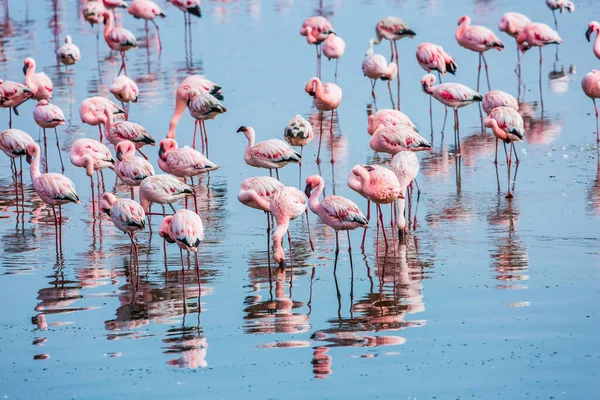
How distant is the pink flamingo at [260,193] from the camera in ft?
33.6

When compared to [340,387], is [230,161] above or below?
above

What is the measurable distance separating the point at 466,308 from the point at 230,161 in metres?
6.59

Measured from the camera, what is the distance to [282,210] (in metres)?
9.84

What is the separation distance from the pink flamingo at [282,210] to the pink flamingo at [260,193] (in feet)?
1.02

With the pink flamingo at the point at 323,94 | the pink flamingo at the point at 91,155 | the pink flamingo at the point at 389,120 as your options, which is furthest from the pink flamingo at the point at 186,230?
the pink flamingo at the point at 323,94

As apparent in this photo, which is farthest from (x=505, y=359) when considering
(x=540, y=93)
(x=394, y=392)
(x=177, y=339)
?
(x=540, y=93)

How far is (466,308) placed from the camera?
856 centimetres

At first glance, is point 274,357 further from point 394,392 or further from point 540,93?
point 540,93

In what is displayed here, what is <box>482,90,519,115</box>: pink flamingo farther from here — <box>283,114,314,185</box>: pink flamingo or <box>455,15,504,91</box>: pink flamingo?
<box>455,15,504,91</box>: pink flamingo

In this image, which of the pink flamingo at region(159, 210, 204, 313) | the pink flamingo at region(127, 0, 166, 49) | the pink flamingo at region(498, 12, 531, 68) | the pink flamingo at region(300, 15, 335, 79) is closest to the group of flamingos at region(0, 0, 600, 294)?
the pink flamingo at region(159, 210, 204, 313)

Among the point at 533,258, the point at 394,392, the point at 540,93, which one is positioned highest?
the point at 540,93

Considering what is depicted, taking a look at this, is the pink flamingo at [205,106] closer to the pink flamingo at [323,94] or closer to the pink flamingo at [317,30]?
the pink flamingo at [323,94]

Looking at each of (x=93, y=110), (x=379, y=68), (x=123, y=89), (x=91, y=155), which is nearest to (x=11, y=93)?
(x=93, y=110)

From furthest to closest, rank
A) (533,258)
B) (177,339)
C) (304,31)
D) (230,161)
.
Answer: (304,31)
(230,161)
(533,258)
(177,339)
